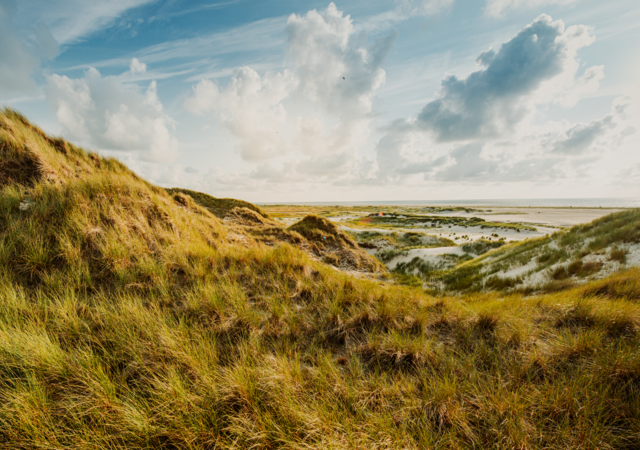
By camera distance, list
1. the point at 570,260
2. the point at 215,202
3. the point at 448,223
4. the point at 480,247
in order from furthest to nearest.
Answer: the point at 448,223, the point at 480,247, the point at 215,202, the point at 570,260

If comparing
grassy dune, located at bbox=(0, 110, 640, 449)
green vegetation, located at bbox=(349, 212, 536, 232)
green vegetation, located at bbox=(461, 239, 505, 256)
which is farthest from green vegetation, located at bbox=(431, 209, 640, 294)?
green vegetation, located at bbox=(349, 212, 536, 232)

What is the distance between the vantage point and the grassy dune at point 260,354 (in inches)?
75.5

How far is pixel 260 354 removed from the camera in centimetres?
274

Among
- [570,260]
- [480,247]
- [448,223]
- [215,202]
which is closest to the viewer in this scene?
[570,260]

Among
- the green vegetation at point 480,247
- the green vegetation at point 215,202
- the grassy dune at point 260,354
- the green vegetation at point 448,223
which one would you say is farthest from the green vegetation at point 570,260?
the green vegetation at point 448,223

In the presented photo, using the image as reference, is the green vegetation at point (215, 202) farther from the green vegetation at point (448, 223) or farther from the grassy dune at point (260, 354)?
the green vegetation at point (448, 223)

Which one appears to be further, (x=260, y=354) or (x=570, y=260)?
(x=570, y=260)

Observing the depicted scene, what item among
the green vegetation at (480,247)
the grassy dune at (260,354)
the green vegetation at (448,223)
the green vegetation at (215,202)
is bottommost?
the green vegetation at (480,247)

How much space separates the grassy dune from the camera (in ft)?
6.30

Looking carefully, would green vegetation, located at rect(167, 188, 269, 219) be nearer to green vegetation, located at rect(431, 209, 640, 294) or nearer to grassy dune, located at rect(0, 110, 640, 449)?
grassy dune, located at rect(0, 110, 640, 449)

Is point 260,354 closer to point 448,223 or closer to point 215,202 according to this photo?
point 215,202

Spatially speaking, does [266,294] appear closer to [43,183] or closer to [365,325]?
[365,325]

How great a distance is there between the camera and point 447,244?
26906mm

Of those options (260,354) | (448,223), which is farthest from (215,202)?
(448,223)
